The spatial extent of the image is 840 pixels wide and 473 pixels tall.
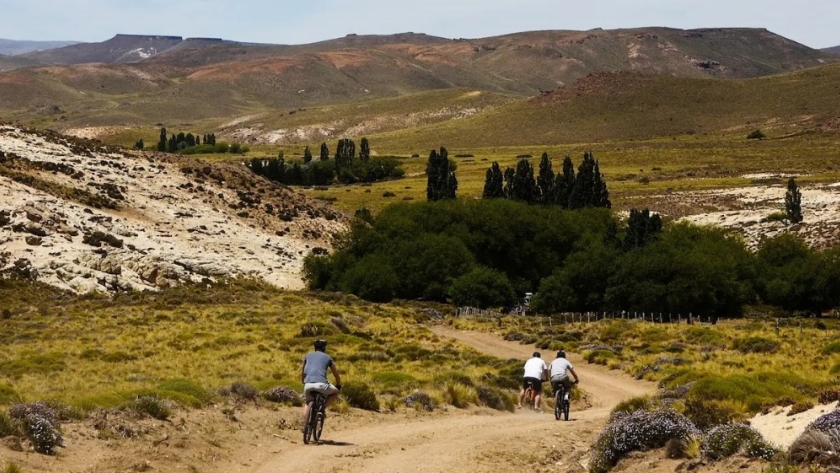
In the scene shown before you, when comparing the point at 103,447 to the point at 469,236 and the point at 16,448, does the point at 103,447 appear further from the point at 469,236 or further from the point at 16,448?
the point at 469,236

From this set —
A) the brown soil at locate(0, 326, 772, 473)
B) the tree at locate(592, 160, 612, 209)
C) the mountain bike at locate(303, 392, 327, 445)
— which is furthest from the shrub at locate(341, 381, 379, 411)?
the tree at locate(592, 160, 612, 209)

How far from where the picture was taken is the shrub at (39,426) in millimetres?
14117

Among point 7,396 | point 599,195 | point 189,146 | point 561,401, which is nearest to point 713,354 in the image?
point 561,401

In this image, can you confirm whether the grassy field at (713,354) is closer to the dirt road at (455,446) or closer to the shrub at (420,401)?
the dirt road at (455,446)

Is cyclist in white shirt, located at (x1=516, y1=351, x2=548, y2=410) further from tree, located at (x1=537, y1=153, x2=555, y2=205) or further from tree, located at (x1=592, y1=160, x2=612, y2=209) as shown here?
tree, located at (x1=537, y1=153, x2=555, y2=205)

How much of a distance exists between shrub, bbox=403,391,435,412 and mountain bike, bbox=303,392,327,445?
5.15 metres

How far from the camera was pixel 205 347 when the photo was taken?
37.6 meters

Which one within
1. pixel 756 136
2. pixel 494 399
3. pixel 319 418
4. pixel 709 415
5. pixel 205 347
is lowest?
pixel 205 347

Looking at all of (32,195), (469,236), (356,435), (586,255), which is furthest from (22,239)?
(356,435)

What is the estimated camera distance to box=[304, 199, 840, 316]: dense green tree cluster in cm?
6019

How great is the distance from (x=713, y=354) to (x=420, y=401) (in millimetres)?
18808

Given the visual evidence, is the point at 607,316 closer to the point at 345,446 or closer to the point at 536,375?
the point at 536,375

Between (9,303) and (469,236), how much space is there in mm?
32828

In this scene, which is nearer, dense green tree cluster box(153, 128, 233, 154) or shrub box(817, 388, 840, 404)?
shrub box(817, 388, 840, 404)
